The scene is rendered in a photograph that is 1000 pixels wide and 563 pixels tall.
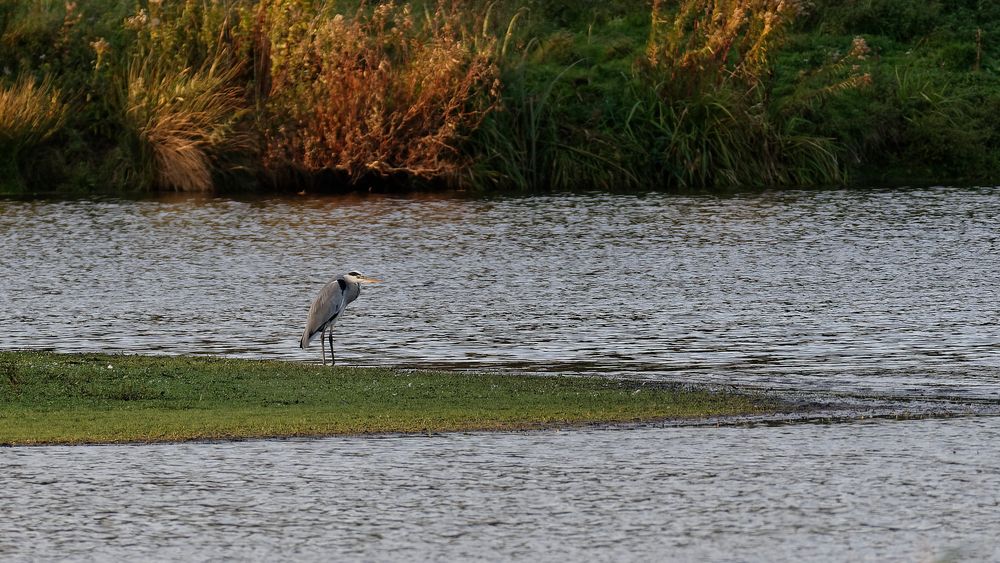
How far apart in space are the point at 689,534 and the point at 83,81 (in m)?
27.1

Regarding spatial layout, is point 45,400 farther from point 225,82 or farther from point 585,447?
point 225,82

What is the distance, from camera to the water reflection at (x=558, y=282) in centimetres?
1518

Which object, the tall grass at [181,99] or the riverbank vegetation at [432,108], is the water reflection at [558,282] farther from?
the riverbank vegetation at [432,108]

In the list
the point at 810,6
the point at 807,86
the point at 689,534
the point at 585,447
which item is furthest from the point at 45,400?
the point at 810,6

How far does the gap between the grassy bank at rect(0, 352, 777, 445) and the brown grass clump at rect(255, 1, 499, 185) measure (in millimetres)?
17820

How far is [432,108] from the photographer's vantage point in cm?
3166

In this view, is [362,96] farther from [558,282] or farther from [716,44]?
[558,282]

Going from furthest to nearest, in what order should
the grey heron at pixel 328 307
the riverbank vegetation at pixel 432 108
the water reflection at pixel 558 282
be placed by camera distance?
the riverbank vegetation at pixel 432 108, the water reflection at pixel 558 282, the grey heron at pixel 328 307

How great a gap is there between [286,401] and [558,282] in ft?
27.8

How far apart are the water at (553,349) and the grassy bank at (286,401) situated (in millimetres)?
400

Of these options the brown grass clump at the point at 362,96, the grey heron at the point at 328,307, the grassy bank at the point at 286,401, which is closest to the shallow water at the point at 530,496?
the grassy bank at the point at 286,401

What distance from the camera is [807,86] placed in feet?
112

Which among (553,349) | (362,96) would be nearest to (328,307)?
(553,349)

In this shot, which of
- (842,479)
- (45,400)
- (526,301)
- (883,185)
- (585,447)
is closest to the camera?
(842,479)
